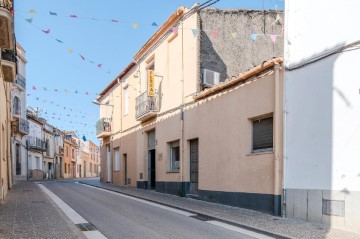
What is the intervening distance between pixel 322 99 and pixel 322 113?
30 cm

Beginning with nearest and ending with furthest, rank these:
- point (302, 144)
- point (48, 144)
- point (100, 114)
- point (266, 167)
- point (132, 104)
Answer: point (302, 144) < point (266, 167) < point (132, 104) < point (100, 114) < point (48, 144)

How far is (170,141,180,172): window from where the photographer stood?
14701 mm

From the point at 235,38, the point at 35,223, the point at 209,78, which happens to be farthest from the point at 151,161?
the point at 35,223

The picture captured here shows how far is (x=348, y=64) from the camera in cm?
729

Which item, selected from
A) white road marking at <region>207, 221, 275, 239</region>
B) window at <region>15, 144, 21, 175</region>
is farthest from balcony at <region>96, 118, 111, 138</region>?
white road marking at <region>207, 221, 275, 239</region>

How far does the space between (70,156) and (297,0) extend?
2003 inches

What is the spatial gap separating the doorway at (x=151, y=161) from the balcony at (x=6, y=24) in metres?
9.32

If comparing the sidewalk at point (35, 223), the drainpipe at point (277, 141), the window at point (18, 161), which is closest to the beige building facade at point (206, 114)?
the drainpipe at point (277, 141)

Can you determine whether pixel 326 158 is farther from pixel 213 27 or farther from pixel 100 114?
pixel 100 114

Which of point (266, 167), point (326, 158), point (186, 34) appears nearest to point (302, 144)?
point (326, 158)

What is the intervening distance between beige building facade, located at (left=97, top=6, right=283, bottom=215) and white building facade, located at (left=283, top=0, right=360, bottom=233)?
457mm

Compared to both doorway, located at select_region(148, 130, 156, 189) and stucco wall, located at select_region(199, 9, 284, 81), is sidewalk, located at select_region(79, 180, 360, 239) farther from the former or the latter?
doorway, located at select_region(148, 130, 156, 189)

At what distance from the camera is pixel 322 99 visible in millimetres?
7793

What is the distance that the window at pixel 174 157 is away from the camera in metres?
14.7
